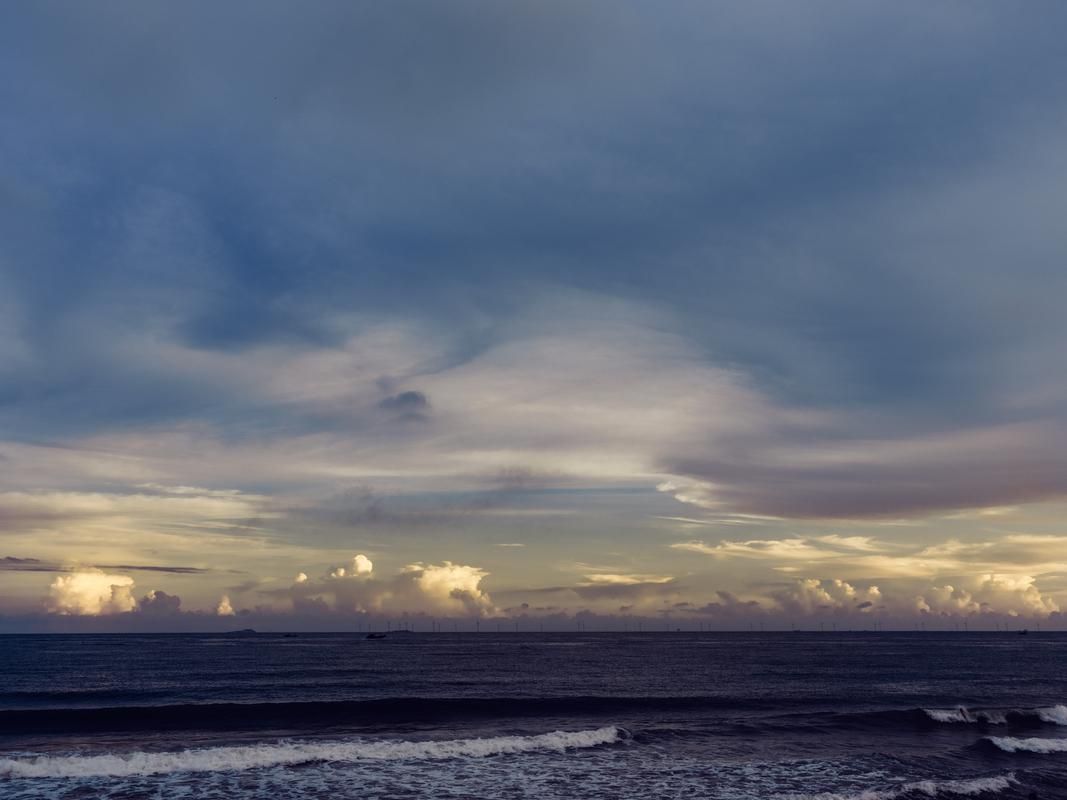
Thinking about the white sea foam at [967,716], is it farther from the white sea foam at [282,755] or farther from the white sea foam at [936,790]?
the white sea foam at [282,755]

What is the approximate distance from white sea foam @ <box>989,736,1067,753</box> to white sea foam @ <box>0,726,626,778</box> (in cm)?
2219

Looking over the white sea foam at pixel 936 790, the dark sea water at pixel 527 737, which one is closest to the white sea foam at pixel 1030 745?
the dark sea water at pixel 527 737

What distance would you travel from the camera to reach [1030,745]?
43844 millimetres

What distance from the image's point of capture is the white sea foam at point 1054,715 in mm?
54378

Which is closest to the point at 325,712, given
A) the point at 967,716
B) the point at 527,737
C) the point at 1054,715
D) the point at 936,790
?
the point at 527,737

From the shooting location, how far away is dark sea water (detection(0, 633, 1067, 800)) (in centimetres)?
3388

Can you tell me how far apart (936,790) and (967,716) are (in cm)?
2694

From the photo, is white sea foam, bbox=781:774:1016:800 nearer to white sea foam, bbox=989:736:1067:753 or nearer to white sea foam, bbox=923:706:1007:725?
white sea foam, bbox=989:736:1067:753

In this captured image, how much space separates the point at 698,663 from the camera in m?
121

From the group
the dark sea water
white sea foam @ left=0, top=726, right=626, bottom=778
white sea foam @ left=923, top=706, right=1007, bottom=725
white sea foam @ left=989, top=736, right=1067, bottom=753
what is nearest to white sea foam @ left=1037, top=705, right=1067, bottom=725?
the dark sea water

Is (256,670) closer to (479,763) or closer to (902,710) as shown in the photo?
(479,763)

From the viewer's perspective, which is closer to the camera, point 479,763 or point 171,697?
point 479,763

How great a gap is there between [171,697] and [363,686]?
766 inches

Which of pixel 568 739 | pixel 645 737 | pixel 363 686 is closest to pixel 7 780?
pixel 568 739
